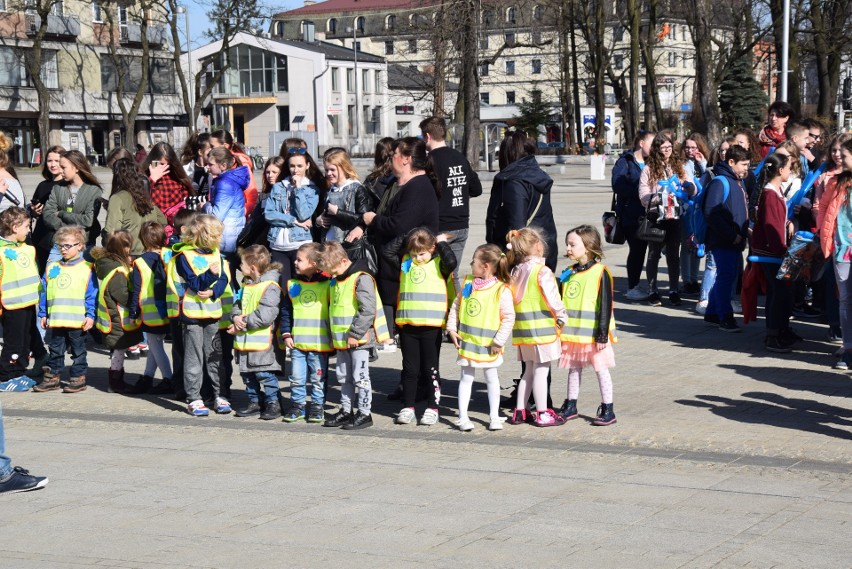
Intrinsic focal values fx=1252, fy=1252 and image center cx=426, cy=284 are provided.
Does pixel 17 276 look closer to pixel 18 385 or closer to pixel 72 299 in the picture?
pixel 72 299

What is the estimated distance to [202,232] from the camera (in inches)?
342

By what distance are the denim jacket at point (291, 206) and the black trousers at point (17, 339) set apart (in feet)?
6.75

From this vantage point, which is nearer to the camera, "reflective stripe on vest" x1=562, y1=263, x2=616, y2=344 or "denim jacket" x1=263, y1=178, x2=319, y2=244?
"reflective stripe on vest" x1=562, y1=263, x2=616, y2=344

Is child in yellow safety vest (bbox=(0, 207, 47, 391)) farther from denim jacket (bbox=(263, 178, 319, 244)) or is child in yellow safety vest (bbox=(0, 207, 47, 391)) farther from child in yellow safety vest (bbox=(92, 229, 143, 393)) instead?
denim jacket (bbox=(263, 178, 319, 244))

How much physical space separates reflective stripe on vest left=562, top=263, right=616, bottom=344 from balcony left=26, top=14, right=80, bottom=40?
217 ft

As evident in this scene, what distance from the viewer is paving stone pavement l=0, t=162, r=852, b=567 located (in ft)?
18.3

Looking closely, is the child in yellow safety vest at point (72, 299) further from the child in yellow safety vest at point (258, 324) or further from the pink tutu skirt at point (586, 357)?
the pink tutu skirt at point (586, 357)

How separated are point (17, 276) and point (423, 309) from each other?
357 centimetres

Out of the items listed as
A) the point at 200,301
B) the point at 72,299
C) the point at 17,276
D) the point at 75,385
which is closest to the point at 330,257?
the point at 200,301

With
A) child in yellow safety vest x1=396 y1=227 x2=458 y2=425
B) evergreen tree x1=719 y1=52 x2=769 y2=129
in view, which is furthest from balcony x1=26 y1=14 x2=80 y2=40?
child in yellow safety vest x1=396 y1=227 x2=458 y2=425

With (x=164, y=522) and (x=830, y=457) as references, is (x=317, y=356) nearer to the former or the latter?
(x=164, y=522)

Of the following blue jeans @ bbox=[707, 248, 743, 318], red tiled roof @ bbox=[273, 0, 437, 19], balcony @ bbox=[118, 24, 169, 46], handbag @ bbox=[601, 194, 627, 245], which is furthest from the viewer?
red tiled roof @ bbox=[273, 0, 437, 19]

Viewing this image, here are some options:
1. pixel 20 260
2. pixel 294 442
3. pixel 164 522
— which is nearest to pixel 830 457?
pixel 294 442

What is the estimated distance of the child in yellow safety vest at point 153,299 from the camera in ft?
30.7
